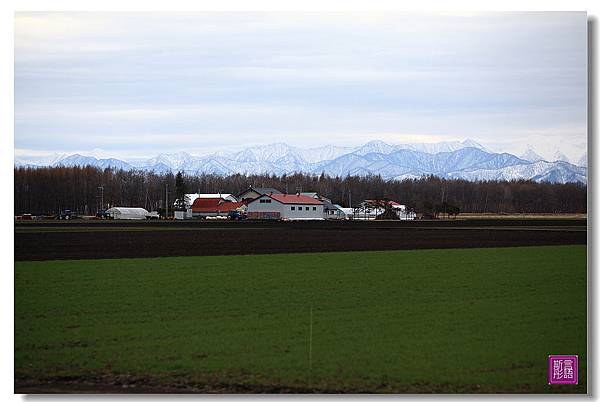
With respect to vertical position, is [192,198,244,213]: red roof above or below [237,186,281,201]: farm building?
below

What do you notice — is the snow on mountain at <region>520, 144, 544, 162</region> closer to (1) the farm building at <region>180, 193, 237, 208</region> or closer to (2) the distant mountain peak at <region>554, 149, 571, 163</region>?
(2) the distant mountain peak at <region>554, 149, 571, 163</region>

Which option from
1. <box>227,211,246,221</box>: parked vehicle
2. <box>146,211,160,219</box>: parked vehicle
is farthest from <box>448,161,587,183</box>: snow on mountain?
<box>227,211,246,221</box>: parked vehicle

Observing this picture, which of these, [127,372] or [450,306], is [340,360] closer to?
[127,372]

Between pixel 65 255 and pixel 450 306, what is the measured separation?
→ 18.2 m

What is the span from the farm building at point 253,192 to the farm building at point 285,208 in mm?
12496

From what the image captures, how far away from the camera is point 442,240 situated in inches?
1879

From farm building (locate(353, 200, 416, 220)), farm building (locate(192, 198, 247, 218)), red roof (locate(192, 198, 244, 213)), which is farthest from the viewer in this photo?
red roof (locate(192, 198, 244, 213))

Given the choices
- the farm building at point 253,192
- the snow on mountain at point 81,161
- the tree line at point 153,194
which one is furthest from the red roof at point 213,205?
the snow on mountain at point 81,161

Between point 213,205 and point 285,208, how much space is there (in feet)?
65.4

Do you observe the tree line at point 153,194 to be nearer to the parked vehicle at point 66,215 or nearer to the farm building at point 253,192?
the parked vehicle at point 66,215

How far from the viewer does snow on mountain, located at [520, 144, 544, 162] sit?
826 inches

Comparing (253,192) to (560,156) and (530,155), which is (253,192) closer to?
(530,155)

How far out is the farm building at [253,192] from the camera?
13154 cm

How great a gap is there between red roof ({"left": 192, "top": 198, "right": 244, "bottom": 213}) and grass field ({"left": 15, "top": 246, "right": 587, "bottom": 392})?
100 m
